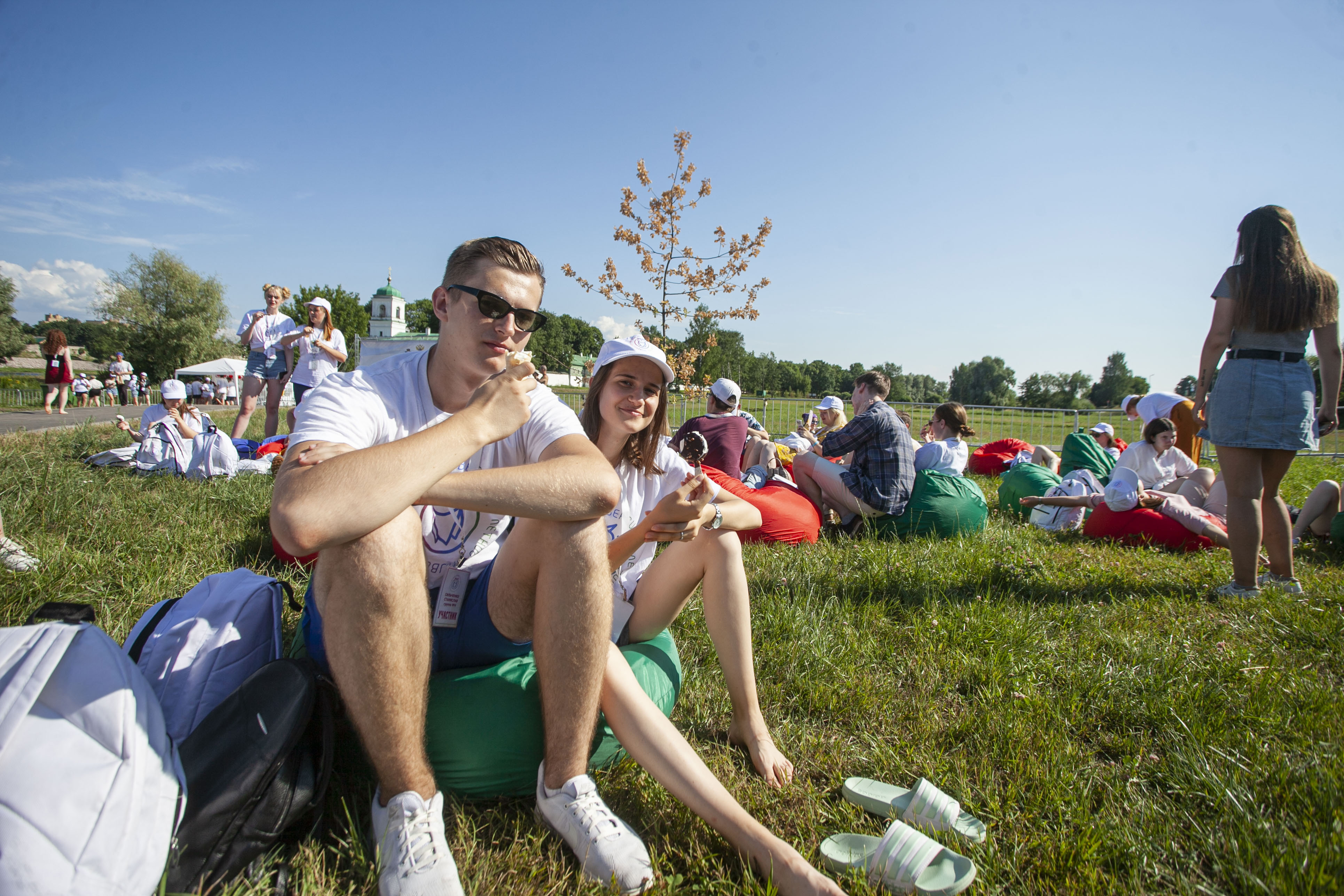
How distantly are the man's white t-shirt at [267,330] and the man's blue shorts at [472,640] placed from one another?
6804 mm

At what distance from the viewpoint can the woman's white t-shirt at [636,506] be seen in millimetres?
2371

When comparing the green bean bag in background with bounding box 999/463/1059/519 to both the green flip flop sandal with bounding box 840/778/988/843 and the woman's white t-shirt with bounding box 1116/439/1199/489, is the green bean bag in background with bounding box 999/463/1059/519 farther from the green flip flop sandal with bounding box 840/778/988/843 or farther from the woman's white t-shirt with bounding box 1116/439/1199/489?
the green flip flop sandal with bounding box 840/778/988/843

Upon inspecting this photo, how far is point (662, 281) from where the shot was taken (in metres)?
9.13

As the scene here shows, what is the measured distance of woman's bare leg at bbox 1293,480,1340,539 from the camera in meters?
4.78

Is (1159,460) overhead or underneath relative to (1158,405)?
underneath

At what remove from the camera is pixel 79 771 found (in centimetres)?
113

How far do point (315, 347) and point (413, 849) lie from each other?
728cm

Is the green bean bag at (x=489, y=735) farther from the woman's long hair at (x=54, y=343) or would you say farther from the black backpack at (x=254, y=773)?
the woman's long hair at (x=54, y=343)

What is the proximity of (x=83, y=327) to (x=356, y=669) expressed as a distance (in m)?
116

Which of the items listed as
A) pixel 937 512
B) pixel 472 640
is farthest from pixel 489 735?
pixel 937 512

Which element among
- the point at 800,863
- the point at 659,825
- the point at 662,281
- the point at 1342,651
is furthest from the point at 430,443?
the point at 662,281

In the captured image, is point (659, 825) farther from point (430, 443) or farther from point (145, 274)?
point (145, 274)

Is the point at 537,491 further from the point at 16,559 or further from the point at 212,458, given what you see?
the point at 212,458

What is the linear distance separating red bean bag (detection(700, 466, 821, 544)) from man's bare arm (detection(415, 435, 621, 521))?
9.24 ft
